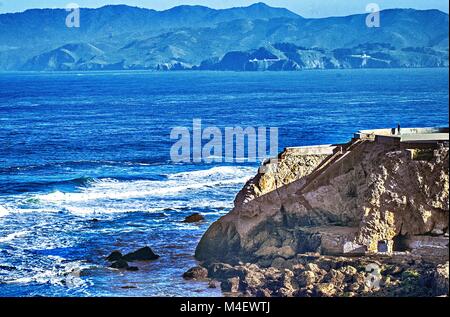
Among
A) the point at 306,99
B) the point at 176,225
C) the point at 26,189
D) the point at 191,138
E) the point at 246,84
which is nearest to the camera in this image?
the point at 176,225

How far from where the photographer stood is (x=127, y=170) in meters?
74.9

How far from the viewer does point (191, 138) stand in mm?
95000

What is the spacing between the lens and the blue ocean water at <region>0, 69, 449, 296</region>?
1721 inches

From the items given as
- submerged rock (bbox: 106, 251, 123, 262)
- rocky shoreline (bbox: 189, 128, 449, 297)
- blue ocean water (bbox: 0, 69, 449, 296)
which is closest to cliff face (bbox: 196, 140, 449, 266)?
rocky shoreline (bbox: 189, 128, 449, 297)

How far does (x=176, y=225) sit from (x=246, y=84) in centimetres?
13706

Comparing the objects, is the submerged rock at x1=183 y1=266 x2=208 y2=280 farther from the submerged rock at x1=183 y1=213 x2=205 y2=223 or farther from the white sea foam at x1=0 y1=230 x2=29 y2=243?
the white sea foam at x1=0 y1=230 x2=29 y2=243

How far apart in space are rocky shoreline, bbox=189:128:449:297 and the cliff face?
35mm

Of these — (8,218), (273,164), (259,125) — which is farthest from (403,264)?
(259,125)

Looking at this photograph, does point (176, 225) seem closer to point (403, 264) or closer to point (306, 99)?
point (403, 264)

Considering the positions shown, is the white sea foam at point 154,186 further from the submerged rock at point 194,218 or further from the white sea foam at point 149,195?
the submerged rock at point 194,218

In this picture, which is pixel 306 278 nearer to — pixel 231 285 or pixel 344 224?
pixel 231 285

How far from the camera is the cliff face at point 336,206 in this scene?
37.3 m
